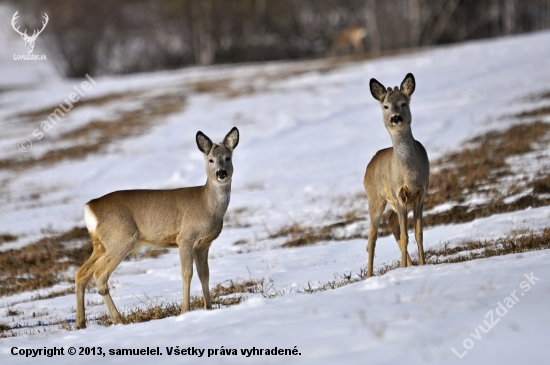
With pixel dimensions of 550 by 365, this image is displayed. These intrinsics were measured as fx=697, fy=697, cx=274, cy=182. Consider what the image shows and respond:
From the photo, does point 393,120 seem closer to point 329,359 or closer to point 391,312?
point 391,312

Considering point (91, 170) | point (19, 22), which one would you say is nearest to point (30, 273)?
point (91, 170)

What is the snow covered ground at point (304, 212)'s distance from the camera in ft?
15.6

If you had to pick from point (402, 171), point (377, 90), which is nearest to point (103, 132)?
point (377, 90)

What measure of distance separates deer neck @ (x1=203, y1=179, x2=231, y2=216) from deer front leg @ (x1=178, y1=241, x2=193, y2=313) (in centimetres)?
41

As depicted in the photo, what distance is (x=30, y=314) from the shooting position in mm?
7637

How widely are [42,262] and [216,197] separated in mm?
5337

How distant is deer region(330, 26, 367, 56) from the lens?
136ft

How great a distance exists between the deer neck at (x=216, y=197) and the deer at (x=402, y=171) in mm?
1622

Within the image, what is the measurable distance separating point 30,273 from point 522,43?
83.5 ft

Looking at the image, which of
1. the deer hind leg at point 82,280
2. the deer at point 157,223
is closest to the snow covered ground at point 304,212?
the deer hind leg at point 82,280

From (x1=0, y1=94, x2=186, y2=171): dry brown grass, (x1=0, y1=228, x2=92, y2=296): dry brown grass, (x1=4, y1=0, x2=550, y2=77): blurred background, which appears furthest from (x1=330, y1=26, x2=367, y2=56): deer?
(x1=0, y1=228, x2=92, y2=296): dry brown grass

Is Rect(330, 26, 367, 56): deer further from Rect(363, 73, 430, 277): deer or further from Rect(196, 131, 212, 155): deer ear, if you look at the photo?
Rect(196, 131, 212, 155): deer ear

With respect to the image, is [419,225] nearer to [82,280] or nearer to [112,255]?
[112,255]

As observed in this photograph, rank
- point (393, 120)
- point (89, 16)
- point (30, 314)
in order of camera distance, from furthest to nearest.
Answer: point (89, 16), point (30, 314), point (393, 120)
